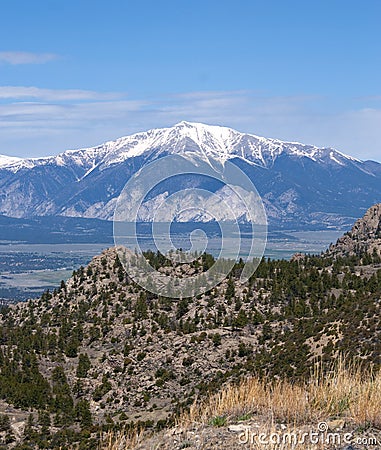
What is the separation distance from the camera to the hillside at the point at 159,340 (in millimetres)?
45312

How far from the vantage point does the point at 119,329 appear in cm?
6488

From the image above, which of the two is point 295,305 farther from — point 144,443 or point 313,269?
point 144,443

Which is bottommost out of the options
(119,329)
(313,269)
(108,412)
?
(108,412)

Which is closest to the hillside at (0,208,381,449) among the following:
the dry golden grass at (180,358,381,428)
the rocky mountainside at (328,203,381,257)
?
the rocky mountainside at (328,203,381,257)

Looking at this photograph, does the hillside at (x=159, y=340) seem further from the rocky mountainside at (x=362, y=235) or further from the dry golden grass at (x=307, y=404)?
the dry golden grass at (x=307, y=404)

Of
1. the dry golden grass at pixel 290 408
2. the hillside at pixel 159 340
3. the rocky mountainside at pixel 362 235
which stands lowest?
the hillside at pixel 159 340

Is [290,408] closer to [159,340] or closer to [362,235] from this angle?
[159,340]

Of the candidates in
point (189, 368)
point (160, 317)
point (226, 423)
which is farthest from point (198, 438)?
point (160, 317)

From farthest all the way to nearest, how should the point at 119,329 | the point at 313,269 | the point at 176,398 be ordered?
the point at 313,269 → the point at 119,329 → the point at 176,398

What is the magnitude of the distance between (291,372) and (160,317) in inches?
1003

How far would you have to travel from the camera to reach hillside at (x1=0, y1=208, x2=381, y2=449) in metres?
45.3

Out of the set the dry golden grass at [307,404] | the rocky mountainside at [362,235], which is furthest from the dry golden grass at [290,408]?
the rocky mountainside at [362,235]

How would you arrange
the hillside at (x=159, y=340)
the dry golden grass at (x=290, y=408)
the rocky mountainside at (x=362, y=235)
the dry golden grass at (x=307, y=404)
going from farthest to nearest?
the rocky mountainside at (x=362, y=235) → the hillside at (x=159, y=340) → the dry golden grass at (x=307, y=404) → the dry golden grass at (x=290, y=408)

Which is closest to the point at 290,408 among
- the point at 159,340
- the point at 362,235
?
the point at 159,340
